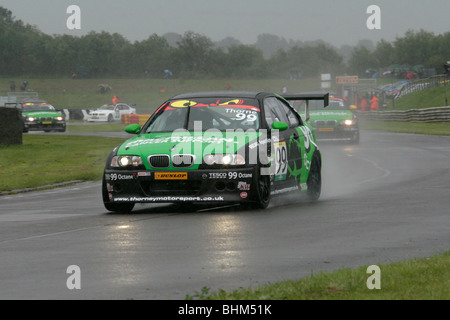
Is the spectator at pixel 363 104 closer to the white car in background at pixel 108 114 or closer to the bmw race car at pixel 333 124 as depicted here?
the white car in background at pixel 108 114

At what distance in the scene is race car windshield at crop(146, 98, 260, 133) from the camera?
41.5ft

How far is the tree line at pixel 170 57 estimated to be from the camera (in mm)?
107688

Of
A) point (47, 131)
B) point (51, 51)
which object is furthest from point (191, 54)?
point (47, 131)

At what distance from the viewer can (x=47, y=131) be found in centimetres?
4800

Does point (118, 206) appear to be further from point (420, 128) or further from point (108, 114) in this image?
point (108, 114)

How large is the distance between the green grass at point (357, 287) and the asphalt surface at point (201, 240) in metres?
0.35

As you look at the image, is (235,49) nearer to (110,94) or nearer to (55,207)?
(110,94)

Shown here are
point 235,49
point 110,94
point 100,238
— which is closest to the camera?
point 100,238

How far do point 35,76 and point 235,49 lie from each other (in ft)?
92.7

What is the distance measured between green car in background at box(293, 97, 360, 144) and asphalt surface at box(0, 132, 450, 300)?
15149 millimetres

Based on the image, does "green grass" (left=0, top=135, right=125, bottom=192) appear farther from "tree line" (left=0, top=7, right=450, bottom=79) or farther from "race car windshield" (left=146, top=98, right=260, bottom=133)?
"tree line" (left=0, top=7, right=450, bottom=79)

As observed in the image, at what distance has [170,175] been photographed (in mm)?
11781

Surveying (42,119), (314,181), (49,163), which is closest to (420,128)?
(42,119)

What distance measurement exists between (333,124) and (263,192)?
19414mm
